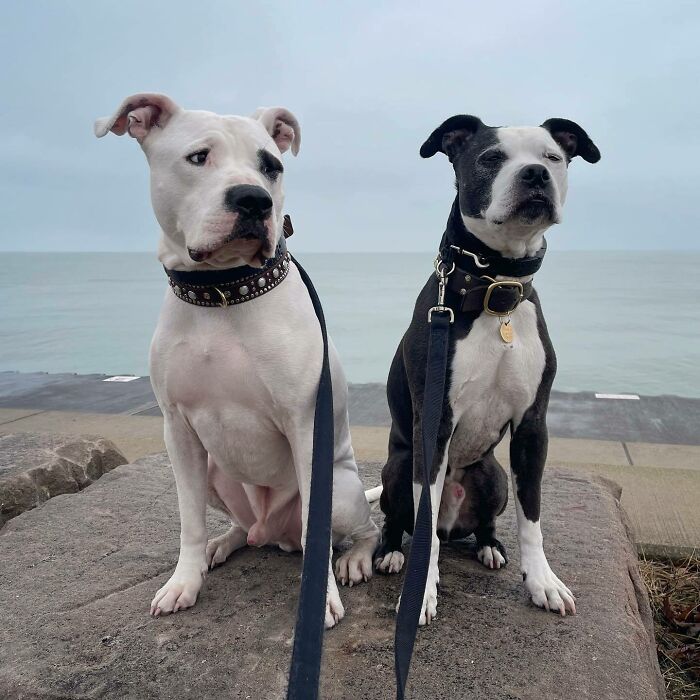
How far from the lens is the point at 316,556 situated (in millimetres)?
2102

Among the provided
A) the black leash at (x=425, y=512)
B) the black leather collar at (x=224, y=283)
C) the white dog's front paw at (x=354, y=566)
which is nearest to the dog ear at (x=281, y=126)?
the black leather collar at (x=224, y=283)

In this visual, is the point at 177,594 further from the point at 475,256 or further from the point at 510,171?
the point at 510,171

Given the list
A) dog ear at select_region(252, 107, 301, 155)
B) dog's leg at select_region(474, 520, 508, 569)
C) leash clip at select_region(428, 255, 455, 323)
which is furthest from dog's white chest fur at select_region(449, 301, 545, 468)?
dog ear at select_region(252, 107, 301, 155)

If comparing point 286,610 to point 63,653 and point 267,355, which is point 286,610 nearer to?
point 63,653

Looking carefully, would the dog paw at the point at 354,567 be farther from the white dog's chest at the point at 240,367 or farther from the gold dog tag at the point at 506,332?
the gold dog tag at the point at 506,332

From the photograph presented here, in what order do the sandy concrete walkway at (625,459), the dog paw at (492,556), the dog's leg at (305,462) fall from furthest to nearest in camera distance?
the sandy concrete walkway at (625,459) < the dog paw at (492,556) < the dog's leg at (305,462)

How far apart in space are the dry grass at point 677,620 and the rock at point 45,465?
10.9 ft

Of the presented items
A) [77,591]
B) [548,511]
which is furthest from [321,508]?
[548,511]

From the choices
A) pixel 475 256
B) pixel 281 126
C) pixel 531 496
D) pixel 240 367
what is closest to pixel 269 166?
pixel 281 126

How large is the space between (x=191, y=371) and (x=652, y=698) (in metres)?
1.78

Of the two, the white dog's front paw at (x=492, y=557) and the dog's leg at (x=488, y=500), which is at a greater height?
the dog's leg at (x=488, y=500)

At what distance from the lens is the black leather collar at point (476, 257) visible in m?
2.46

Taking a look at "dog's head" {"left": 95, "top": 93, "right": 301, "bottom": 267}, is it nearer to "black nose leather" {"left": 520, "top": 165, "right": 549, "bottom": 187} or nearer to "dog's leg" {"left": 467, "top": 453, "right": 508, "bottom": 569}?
"black nose leather" {"left": 520, "top": 165, "right": 549, "bottom": 187}

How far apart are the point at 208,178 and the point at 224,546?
1605 millimetres
